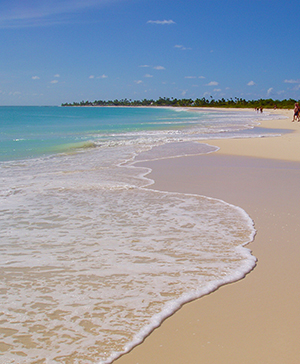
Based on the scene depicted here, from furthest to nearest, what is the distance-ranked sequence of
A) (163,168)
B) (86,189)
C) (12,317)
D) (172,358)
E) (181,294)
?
(163,168)
(86,189)
(181,294)
(12,317)
(172,358)

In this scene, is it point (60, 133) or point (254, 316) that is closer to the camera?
point (254, 316)

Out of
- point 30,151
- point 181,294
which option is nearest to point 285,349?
point 181,294

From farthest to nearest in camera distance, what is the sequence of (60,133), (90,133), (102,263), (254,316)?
1. (60,133)
2. (90,133)
3. (102,263)
4. (254,316)

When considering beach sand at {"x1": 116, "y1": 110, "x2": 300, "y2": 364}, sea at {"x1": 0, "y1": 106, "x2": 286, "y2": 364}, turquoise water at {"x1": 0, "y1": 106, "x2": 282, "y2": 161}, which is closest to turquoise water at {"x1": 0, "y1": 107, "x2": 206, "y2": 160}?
turquoise water at {"x1": 0, "y1": 106, "x2": 282, "y2": 161}

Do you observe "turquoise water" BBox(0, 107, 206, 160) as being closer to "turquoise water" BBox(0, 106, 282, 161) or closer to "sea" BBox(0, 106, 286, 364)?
"turquoise water" BBox(0, 106, 282, 161)

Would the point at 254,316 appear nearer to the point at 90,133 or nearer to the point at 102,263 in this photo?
the point at 102,263

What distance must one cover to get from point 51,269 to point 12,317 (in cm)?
83

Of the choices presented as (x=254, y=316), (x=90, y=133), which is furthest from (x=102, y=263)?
(x=90, y=133)

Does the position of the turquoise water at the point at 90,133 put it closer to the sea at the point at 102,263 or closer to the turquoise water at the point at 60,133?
the turquoise water at the point at 60,133

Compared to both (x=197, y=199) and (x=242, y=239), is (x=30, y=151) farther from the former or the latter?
(x=242, y=239)

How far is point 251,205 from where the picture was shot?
5824mm

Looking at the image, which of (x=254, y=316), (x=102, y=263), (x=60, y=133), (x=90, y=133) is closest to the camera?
(x=254, y=316)

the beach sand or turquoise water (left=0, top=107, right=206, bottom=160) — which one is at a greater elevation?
turquoise water (left=0, top=107, right=206, bottom=160)

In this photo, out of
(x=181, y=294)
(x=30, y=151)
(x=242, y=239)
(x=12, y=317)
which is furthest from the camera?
(x=30, y=151)
